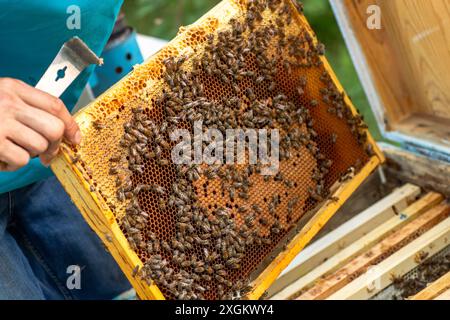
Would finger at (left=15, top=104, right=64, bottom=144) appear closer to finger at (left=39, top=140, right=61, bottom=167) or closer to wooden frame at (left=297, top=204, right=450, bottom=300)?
finger at (left=39, top=140, right=61, bottom=167)

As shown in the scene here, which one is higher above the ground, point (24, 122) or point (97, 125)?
point (24, 122)

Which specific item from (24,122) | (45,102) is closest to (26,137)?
(24,122)

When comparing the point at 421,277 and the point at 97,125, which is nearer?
the point at 97,125

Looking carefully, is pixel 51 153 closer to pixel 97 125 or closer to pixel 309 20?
pixel 97 125

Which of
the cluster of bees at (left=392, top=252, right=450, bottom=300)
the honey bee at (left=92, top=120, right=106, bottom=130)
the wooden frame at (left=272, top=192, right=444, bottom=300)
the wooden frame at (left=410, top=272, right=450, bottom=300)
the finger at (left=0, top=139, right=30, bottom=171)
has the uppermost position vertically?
the finger at (left=0, top=139, right=30, bottom=171)

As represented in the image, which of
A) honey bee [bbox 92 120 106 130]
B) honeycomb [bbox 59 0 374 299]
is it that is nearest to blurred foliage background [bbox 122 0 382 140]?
honeycomb [bbox 59 0 374 299]
